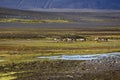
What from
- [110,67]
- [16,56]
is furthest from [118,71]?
[16,56]

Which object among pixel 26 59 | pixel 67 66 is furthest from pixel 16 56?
pixel 67 66

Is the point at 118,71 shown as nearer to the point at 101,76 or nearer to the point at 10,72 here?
the point at 101,76

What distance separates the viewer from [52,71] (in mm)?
28828

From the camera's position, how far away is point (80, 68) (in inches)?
1197

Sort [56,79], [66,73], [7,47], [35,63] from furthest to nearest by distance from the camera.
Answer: [7,47] → [35,63] → [66,73] → [56,79]

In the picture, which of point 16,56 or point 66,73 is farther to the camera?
point 16,56

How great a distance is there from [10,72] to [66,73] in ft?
13.4

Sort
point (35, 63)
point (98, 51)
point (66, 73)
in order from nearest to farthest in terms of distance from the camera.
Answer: point (66, 73)
point (35, 63)
point (98, 51)

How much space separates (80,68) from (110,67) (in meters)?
2.37

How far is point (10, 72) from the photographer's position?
28.7 metres

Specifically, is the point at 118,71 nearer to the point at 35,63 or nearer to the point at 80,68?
the point at 80,68

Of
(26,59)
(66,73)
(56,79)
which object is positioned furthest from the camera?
(26,59)

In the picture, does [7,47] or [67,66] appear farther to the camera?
[7,47]

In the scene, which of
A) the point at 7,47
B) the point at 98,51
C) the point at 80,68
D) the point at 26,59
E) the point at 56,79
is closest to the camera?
the point at 56,79
